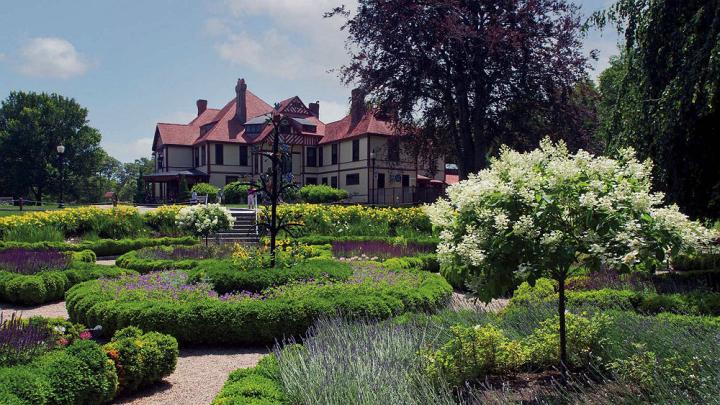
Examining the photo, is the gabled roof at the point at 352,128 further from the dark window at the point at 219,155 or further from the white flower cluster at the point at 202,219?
the white flower cluster at the point at 202,219

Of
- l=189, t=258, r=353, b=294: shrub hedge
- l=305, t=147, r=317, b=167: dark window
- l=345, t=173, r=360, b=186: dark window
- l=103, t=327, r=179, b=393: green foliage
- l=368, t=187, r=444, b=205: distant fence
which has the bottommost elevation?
l=103, t=327, r=179, b=393: green foliage

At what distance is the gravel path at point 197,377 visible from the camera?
5508mm

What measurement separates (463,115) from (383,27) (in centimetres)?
458

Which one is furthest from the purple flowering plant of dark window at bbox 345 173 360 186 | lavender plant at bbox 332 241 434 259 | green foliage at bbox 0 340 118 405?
dark window at bbox 345 173 360 186

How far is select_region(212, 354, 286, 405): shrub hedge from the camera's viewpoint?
4183mm

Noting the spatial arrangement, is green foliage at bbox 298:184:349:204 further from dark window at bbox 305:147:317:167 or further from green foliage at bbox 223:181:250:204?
dark window at bbox 305:147:317:167

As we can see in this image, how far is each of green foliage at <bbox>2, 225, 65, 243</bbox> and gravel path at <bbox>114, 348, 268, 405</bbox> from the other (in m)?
12.1

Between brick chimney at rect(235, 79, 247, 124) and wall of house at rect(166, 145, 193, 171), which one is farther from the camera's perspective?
wall of house at rect(166, 145, 193, 171)

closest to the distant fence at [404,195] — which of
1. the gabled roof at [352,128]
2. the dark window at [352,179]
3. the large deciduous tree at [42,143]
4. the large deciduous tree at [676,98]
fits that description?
the dark window at [352,179]

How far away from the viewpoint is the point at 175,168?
148ft

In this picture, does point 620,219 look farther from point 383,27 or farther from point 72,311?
point 383,27

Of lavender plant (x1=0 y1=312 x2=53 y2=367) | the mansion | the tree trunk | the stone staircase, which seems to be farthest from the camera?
the mansion

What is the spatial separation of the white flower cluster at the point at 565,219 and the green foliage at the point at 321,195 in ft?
94.4

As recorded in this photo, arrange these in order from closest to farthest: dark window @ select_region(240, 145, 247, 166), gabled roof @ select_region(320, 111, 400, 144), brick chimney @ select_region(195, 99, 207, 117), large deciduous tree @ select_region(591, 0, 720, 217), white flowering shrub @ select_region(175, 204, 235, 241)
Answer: large deciduous tree @ select_region(591, 0, 720, 217) < white flowering shrub @ select_region(175, 204, 235, 241) < gabled roof @ select_region(320, 111, 400, 144) < dark window @ select_region(240, 145, 247, 166) < brick chimney @ select_region(195, 99, 207, 117)
